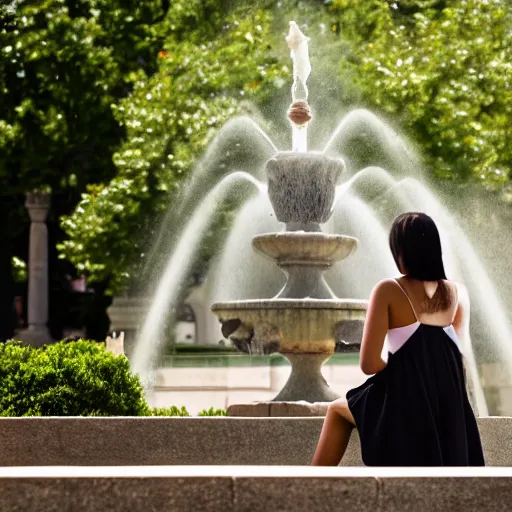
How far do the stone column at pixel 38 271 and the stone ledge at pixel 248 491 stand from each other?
29.4m

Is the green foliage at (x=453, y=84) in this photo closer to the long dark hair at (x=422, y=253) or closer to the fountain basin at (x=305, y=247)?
the fountain basin at (x=305, y=247)

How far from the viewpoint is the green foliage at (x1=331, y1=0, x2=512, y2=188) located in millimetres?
24109

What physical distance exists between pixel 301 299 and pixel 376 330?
4858mm

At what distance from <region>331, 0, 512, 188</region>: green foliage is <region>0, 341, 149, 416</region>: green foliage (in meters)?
14.2

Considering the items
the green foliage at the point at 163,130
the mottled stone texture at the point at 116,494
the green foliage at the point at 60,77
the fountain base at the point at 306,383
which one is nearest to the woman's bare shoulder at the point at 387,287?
the mottled stone texture at the point at 116,494

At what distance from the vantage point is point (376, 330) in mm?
5449

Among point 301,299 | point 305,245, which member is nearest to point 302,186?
point 305,245

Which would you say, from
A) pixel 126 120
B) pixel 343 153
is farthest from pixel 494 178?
pixel 126 120

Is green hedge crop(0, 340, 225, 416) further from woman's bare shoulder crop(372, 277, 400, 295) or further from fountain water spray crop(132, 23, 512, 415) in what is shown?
woman's bare shoulder crop(372, 277, 400, 295)

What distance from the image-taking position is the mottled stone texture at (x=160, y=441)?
25.8 ft

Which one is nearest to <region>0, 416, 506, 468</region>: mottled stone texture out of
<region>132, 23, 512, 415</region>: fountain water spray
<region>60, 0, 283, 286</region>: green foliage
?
<region>132, 23, 512, 415</region>: fountain water spray

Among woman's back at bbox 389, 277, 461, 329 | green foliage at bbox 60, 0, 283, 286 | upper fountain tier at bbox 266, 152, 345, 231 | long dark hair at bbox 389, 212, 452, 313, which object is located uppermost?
green foliage at bbox 60, 0, 283, 286

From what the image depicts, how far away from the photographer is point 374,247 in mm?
19516

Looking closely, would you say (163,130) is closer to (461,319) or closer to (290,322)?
(290,322)
